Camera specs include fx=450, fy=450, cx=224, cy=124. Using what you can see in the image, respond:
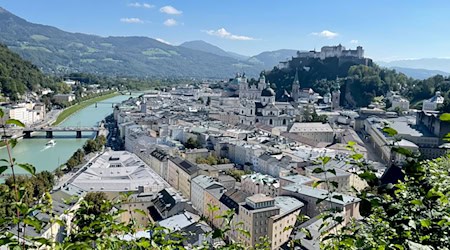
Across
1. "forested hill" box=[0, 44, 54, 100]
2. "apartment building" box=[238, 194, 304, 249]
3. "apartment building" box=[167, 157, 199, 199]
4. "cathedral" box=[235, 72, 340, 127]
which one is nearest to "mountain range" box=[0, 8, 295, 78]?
"forested hill" box=[0, 44, 54, 100]

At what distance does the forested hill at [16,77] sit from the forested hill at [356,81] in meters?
13.7

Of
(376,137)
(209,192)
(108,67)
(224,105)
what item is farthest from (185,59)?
(209,192)

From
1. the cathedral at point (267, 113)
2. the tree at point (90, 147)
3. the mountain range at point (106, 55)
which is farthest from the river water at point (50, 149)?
the mountain range at point (106, 55)

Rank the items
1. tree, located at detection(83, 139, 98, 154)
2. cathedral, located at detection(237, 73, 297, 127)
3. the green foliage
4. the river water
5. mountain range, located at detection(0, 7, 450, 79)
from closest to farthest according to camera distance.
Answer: the green foliage, the river water, tree, located at detection(83, 139, 98, 154), cathedral, located at detection(237, 73, 297, 127), mountain range, located at detection(0, 7, 450, 79)

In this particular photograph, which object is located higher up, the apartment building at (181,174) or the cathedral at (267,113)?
the cathedral at (267,113)

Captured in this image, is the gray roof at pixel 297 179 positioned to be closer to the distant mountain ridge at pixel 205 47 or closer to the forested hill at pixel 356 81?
the forested hill at pixel 356 81

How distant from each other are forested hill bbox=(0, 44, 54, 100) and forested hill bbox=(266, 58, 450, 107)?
13.7 meters

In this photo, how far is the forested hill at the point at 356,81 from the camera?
20.7 metres

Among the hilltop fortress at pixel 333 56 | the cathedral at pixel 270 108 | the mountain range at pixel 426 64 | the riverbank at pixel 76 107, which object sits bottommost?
the riverbank at pixel 76 107

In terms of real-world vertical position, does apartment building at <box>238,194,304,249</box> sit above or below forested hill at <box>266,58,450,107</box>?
below

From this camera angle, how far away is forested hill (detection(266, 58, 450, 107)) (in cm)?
2072

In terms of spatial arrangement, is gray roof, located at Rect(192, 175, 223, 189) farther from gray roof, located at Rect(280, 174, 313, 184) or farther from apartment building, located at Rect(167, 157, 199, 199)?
gray roof, located at Rect(280, 174, 313, 184)

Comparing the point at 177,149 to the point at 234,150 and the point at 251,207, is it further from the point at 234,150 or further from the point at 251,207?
the point at 251,207

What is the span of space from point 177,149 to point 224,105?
1076 centimetres
